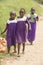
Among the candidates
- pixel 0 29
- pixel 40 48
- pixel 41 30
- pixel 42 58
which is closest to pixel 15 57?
pixel 42 58

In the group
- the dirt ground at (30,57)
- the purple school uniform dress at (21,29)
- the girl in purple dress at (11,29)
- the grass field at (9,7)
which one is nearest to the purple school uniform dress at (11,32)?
the girl in purple dress at (11,29)

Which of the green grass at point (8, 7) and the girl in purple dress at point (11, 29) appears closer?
the girl in purple dress at point (11, 29)

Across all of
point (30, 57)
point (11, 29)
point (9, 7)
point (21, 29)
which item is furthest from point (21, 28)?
point (9, 7)

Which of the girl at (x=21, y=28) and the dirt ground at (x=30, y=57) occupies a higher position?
the girl at (x=21, y=28)

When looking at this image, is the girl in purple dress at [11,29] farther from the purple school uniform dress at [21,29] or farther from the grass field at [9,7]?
the grass field at [9,7]

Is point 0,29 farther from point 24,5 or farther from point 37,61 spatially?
point 24,5

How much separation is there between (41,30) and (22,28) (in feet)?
18.0

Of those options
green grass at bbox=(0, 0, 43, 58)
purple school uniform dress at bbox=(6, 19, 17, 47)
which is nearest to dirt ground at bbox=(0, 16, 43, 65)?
green grass at bbox=(0, 0, 43, 58)

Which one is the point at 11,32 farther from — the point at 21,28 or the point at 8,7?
the point at 8,7

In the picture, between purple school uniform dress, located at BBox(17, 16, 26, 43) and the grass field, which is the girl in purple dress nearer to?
purple school uniform dress, located at BBox(17, 16, 26, 43)

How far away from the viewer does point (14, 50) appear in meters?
10.4

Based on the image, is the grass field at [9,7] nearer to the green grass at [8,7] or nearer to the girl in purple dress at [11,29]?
the green grass at [8,7]

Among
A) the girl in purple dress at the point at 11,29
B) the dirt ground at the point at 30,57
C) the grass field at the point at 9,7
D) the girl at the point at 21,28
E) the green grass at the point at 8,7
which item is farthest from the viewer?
the grass field at the point at 9,7

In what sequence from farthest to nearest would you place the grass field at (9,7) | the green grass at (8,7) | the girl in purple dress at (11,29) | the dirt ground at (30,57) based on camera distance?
the grass field at (9,7) → the green grass at (8,7) → the girl in purple dress at (11,29) → the dirt ground at (30,57)
